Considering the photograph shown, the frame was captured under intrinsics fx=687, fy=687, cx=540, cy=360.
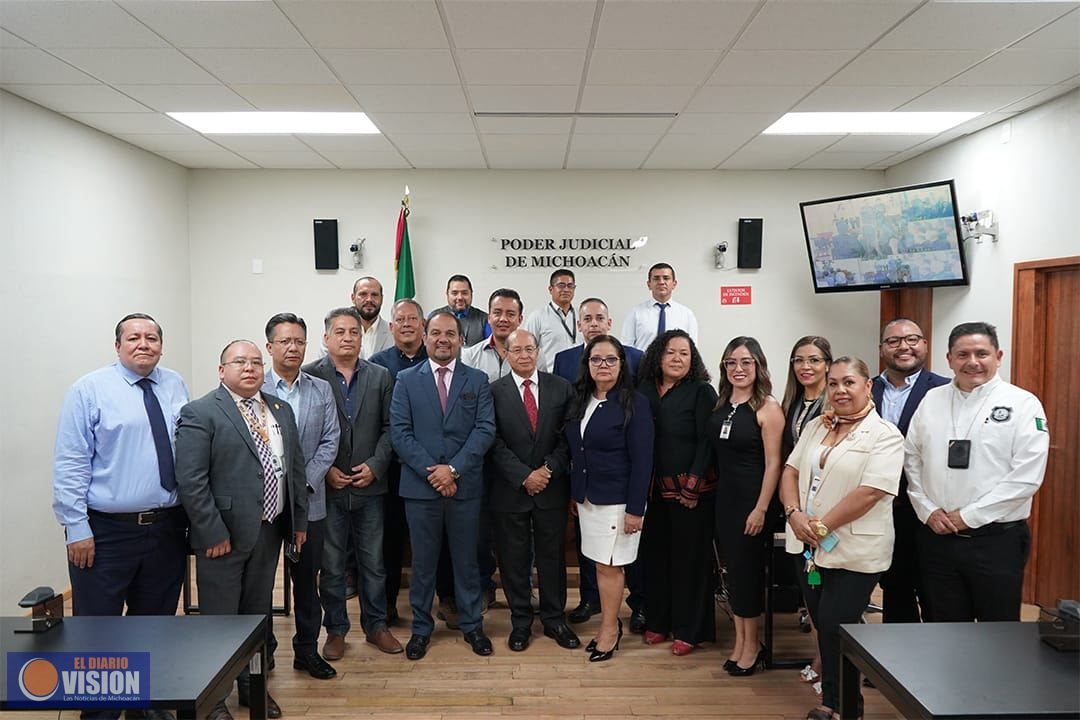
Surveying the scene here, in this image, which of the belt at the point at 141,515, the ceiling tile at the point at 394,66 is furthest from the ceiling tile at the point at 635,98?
the belt at the point at 141,515

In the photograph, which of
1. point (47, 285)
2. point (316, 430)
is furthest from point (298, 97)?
point (316, 430)

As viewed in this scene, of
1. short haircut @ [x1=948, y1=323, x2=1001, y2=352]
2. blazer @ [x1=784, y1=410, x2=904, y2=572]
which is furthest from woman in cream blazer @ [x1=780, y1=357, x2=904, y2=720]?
short haircut @ [x1=948, y1=323, x2=1001, y2=352]

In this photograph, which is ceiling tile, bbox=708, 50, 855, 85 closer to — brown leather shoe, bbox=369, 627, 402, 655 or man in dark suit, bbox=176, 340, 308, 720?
man in dark suit, bbox=176, 340, 308, 720

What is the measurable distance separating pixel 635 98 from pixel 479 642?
3.56 metres

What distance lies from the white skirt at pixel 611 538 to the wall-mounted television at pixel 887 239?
369 cm

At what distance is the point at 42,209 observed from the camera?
15.3 ft

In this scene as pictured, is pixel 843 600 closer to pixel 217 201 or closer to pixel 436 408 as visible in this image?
pixel 436 408

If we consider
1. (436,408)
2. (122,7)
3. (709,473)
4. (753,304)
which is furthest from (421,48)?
(753,304)

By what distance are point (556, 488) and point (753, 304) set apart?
13.5ft

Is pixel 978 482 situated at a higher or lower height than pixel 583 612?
higher

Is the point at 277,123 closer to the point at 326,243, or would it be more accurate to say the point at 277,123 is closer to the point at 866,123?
the point at 326,243

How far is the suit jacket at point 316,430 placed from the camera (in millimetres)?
3473

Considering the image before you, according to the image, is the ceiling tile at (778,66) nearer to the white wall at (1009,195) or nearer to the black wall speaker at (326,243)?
the white wall at (1009,195)

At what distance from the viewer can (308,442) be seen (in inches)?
137
